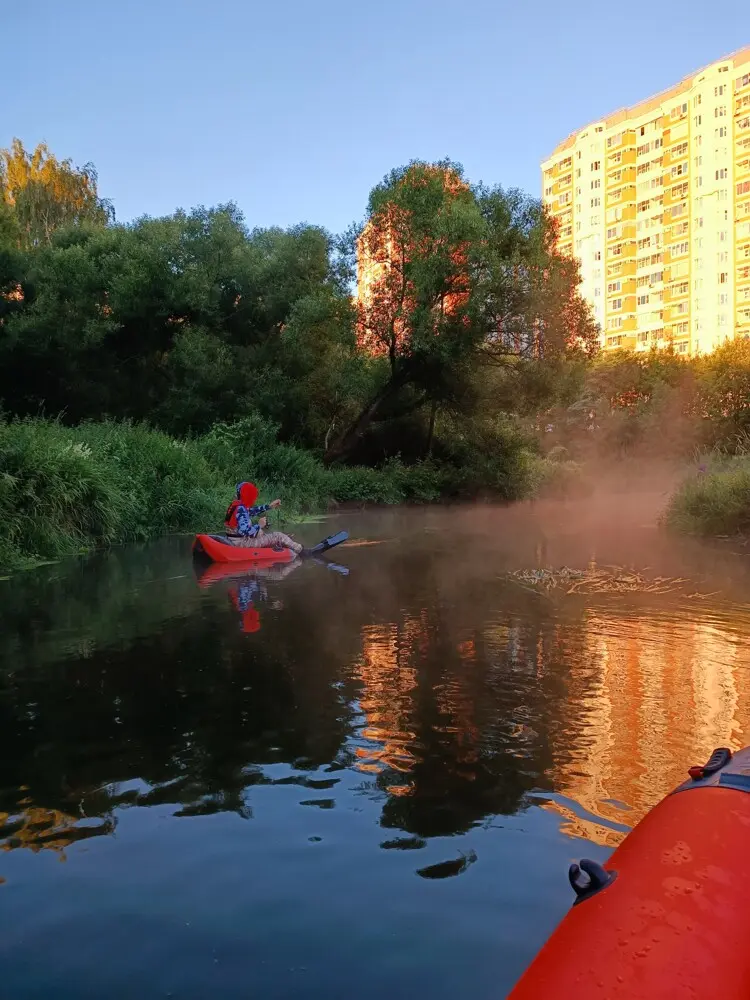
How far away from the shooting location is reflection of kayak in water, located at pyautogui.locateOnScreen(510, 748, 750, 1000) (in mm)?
1787

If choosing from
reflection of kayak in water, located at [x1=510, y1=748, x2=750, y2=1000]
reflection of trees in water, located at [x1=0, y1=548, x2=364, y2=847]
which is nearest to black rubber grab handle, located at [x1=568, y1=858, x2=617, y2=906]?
reflection of kayak in water, located at [x1=510, y1=748, x2=750, y2=1000]

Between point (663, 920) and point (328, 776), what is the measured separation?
248cm

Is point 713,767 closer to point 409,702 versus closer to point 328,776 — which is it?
point 328,776

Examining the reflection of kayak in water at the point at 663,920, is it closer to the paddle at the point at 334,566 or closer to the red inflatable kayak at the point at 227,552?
the paddle at the point at 334,566

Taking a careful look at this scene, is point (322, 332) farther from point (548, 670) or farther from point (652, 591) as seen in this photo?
point (548, 670)

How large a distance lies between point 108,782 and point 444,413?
2743 cm

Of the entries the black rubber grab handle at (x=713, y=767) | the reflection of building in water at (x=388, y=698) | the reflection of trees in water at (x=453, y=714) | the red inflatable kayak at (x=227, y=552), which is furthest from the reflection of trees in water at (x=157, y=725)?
the red inflatable kayak at (x=227, y=552)

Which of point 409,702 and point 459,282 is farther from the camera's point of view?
point 459,282

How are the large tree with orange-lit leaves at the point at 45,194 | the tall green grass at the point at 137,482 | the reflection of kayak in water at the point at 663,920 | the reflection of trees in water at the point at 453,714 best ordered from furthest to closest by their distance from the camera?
the large tree with orange-lit leaves at the point at 45,194, the tall green grass at the point at 137,482, the reflection of trees in water at the point at 453,714, the reflection of kayak in water at the point at 663,920

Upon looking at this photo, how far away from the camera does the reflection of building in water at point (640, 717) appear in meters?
3.96

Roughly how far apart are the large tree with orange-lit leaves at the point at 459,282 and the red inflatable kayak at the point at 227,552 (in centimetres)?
1435

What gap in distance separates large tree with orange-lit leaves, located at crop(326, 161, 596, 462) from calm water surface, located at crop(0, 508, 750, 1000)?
58.5 feet

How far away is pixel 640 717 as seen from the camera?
5.08 m

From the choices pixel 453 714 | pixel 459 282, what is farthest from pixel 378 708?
pixel 459 282
